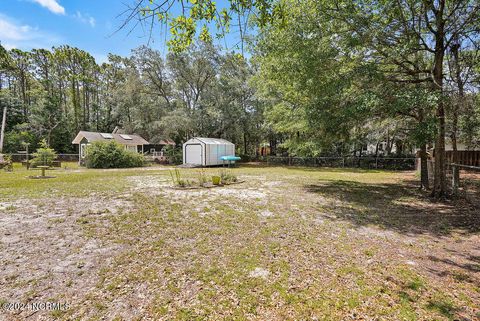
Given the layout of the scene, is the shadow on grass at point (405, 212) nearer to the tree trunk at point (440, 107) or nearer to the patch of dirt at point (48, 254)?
the tree trunk at point (440, 107)

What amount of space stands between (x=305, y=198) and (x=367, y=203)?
66.9 inches

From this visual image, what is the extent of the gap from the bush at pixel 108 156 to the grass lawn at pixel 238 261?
476 inches

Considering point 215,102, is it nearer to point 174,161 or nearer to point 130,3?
point 174,161

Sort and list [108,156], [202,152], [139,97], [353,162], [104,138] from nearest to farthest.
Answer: [108,156], [202,152], [353,162], [104,138], [139,97]

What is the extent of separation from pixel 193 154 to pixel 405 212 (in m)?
16.1

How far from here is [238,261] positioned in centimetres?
334

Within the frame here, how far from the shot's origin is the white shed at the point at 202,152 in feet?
64.6

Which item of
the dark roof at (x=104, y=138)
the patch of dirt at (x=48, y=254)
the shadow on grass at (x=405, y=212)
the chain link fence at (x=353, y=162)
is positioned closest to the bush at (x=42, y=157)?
the dark roof at (x=104, y=138)

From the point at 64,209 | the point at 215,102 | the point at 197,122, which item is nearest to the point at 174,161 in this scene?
the point at 197,122

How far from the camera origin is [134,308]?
7.73 ft

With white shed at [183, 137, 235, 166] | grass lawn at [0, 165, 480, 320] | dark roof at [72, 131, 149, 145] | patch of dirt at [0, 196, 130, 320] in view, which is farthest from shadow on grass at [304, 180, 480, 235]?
dark roof at [72, 131, 149, 145]

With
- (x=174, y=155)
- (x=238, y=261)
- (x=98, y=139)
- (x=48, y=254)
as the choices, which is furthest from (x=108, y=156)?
(x=238, y=261)

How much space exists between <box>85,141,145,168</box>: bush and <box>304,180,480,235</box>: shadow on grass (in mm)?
14941

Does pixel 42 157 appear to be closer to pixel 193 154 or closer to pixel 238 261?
pixel 193 154
